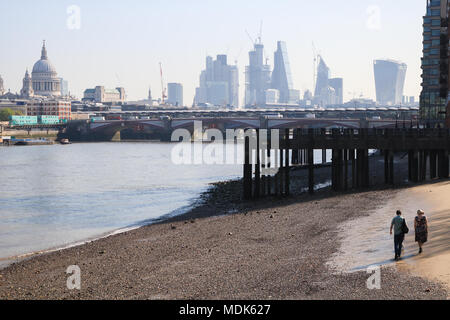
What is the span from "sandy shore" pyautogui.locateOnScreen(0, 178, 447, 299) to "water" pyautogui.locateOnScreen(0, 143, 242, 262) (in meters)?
3.54

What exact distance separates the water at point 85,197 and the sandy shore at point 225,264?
3.54 metres

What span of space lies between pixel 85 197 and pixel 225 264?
2858 cm

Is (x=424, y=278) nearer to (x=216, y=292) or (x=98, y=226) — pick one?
(x=216, y=292)

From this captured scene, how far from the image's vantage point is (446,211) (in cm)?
2589

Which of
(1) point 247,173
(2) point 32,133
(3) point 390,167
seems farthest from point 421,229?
(2) point 32,133

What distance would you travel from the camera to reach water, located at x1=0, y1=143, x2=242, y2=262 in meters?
32.0

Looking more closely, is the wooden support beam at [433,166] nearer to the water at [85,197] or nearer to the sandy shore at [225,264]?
the sandy shore at [225,264]

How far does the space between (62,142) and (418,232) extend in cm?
14183

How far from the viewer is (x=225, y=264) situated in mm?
20562

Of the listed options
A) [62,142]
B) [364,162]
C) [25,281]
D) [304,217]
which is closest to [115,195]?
[364,162]

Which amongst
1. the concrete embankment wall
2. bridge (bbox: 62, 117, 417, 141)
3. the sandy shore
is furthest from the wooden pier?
the concrete embankment wall

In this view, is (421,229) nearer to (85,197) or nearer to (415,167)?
(415,167)

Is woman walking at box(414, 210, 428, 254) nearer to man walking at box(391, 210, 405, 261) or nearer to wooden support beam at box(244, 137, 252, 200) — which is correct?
man walking at box(391, 210, 405, 261)
